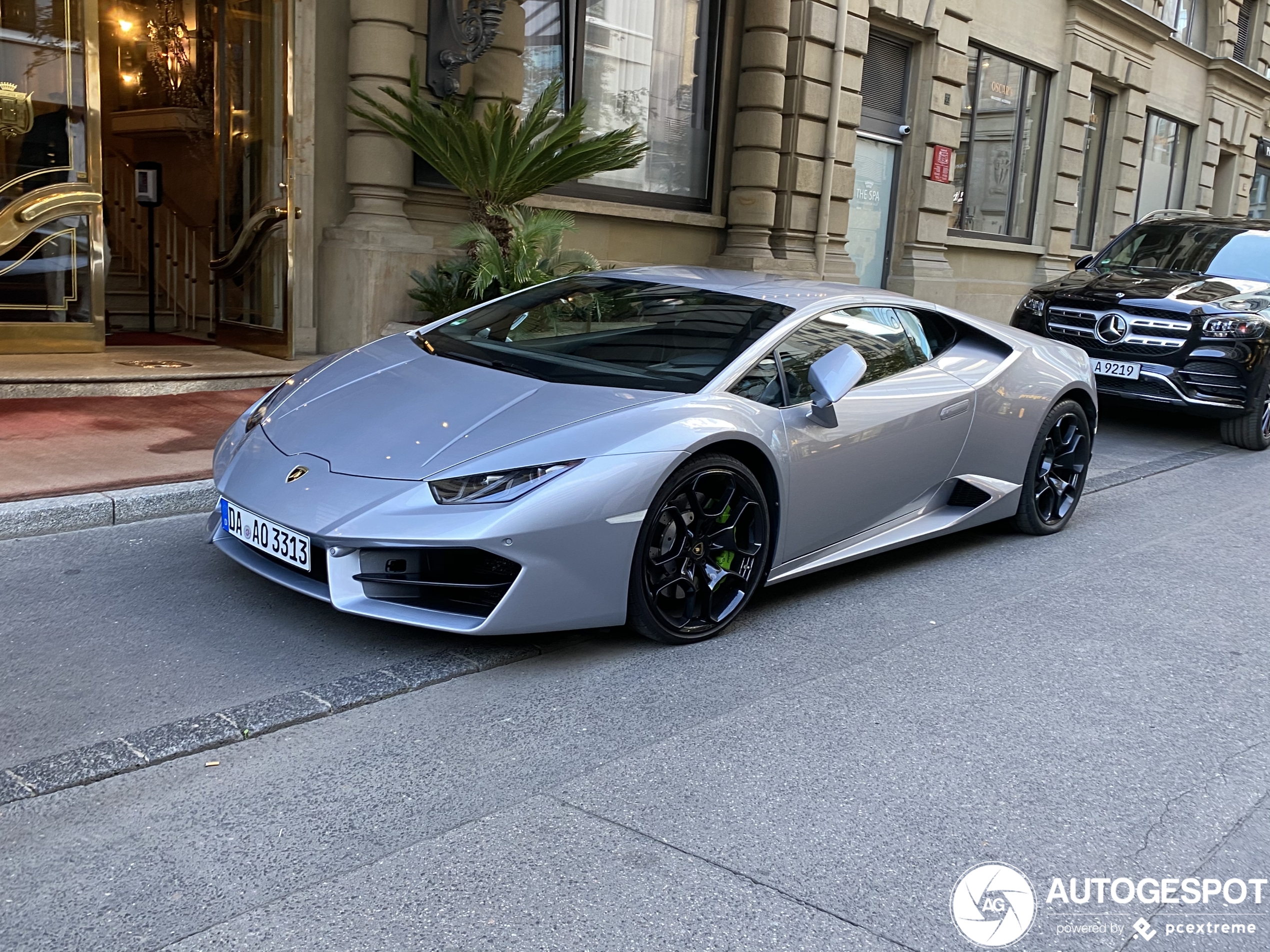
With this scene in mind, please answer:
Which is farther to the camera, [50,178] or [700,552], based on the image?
[50,178]

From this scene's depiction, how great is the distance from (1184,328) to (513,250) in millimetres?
5206

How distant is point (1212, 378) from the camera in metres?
9.02

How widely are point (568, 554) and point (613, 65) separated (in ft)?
30.7

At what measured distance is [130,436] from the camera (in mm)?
6406

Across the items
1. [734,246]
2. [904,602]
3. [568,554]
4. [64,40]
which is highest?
[64,40]

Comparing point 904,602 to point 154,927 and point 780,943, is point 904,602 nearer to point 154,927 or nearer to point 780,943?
point 780,943

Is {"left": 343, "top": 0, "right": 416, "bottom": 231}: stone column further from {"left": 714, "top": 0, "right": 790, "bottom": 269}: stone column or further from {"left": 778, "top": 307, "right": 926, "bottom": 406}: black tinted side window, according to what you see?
{"left": 778, "top": 307, "right": 926, "bottom": 406}: black tinted side window

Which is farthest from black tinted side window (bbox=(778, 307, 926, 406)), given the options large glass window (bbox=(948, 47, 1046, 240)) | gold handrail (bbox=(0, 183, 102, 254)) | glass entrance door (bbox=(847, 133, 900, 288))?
large glass window (bbox=(948, 47, 1046, 240))

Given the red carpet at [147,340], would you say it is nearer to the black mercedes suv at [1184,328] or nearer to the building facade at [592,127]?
the building facade at [592,127]

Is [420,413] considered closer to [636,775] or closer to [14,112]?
[636,775]

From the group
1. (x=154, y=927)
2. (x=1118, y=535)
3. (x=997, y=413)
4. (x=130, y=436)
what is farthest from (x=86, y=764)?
(x=1118, y=535)

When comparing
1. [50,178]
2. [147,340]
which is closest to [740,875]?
[50,178]

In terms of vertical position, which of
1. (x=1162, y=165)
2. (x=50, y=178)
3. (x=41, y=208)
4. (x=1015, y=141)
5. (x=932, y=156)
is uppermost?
(x=1162, y=165)

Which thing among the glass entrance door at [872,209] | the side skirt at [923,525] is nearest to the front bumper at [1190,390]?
the side skirt at [923,525]
